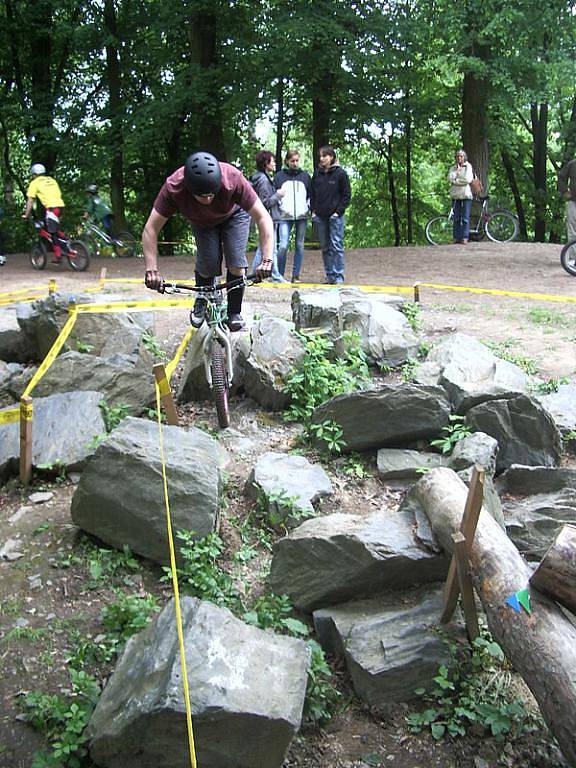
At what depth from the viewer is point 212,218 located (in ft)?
18.0

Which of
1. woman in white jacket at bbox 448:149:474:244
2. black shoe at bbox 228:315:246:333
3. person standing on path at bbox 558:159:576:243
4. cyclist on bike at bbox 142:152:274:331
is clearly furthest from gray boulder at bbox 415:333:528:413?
woman in white jacket at bbox 448:149:474:244

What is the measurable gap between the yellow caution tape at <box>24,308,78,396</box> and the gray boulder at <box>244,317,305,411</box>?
1.66 meters

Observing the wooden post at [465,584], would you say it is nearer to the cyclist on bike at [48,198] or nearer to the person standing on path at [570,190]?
the person standing on path at [570,190]

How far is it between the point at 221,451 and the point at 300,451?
2.03 feet

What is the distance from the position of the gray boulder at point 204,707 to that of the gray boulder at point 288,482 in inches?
67.7

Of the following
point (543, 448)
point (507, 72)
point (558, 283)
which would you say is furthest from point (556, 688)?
point (507, 72)

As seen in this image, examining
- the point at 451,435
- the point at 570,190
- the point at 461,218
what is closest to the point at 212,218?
the point at 451,435

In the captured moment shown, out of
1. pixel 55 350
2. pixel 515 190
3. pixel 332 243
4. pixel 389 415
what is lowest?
pixel 389 415

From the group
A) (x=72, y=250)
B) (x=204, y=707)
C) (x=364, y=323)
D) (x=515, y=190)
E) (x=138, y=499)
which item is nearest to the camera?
(x=204, y=707)

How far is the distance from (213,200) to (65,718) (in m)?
3.41

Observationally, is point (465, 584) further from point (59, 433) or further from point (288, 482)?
point (59, 433)

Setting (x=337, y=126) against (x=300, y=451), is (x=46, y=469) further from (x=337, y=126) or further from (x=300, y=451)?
(x=337, y=126)

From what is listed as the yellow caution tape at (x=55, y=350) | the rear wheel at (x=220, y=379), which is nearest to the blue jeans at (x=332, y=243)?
the yellow caution tape at (x=55, y=350)

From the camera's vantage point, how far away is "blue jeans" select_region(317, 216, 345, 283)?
10.5m
